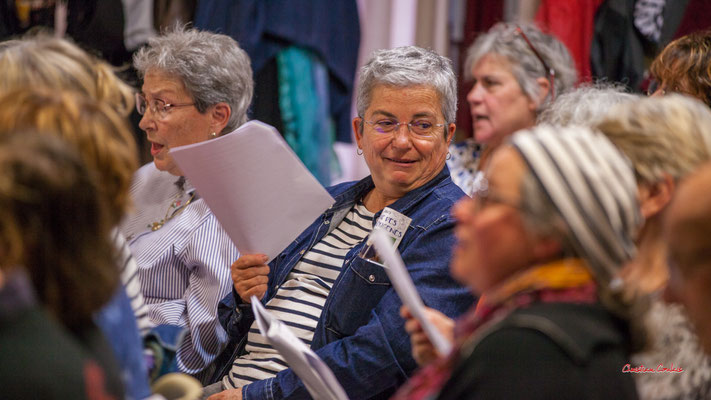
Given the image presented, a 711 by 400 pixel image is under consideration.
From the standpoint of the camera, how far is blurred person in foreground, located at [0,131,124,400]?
981 millimetres

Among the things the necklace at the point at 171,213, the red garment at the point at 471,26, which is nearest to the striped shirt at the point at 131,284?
the necklace at the point at 171,213

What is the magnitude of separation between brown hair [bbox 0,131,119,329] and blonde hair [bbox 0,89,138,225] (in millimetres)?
46

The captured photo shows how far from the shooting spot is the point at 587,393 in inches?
42.1

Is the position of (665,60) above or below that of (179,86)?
above

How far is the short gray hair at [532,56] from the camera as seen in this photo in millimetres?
3285

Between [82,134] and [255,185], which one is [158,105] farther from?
[82,134]

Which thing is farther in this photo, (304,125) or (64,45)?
(304,125)

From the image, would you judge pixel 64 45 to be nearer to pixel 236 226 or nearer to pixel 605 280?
pixel 236 226

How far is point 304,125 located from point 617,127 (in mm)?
2373

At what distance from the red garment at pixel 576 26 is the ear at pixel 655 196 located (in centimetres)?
232

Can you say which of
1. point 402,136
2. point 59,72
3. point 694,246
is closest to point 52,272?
point 59,72

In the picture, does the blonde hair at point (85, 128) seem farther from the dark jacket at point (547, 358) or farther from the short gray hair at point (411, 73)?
the short gray hair at point (411, 73)

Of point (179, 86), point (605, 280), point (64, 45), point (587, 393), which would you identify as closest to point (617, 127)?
point (605, 280)

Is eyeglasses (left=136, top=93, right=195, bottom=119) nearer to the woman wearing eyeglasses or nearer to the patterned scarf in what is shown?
the woman wearing eyeglasses
